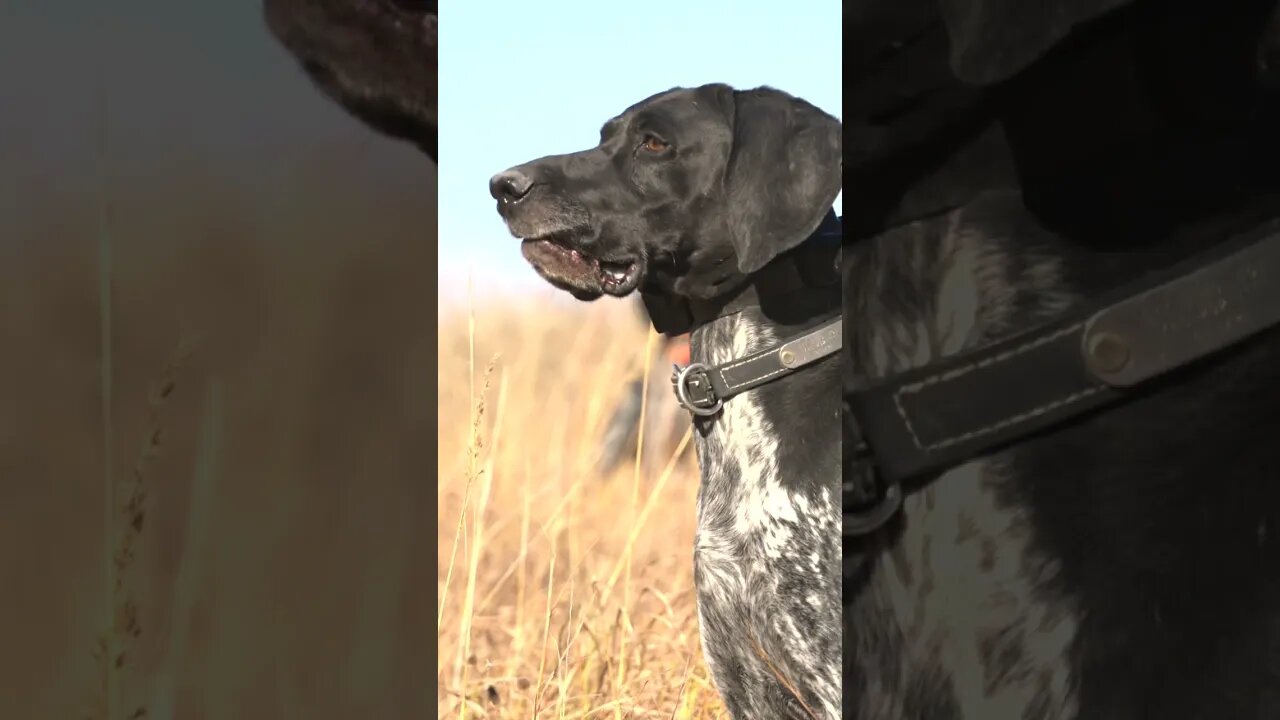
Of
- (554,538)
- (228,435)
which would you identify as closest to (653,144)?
(554,538)

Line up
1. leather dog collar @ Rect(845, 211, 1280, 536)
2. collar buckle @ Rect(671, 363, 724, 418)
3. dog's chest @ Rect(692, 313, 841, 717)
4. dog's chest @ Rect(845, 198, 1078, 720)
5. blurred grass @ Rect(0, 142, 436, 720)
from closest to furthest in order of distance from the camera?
leather dog collar @ Rect(845, 211, 1280, 536), dog's chest @ Rect(845, 198, 1078, 720), blurred grass @ Rect(0, 142, 436, 720), dog's chest @ Rect(692, 313, 841, 717), collar buckle @ Rect(671, 363, 724, 418)

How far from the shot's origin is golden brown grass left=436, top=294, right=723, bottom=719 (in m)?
2.61

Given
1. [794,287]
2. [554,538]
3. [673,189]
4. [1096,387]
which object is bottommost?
[554,538]

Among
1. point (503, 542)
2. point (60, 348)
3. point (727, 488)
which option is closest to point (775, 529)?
point (727, 488)

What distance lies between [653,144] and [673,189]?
0.13 meters

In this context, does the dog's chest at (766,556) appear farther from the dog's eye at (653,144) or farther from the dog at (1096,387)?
the dog at (1096,387)

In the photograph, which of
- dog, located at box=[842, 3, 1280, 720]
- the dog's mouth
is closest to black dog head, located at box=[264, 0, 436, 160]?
dog, located at box=[842, 3, 1280, 720]

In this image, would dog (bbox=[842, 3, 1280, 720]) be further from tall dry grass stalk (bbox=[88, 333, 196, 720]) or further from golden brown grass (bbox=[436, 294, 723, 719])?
golden brown grass (bbox=[436, 294, 723, 719])

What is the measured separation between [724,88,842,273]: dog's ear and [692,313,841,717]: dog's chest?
0.61ft

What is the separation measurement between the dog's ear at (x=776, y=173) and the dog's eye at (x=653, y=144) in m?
0.16

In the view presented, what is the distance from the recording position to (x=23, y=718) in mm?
1622

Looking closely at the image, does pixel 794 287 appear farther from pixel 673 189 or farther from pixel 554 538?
pixel 554 538

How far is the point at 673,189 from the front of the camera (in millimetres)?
2559

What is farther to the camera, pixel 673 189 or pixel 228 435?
pixel 673 189
